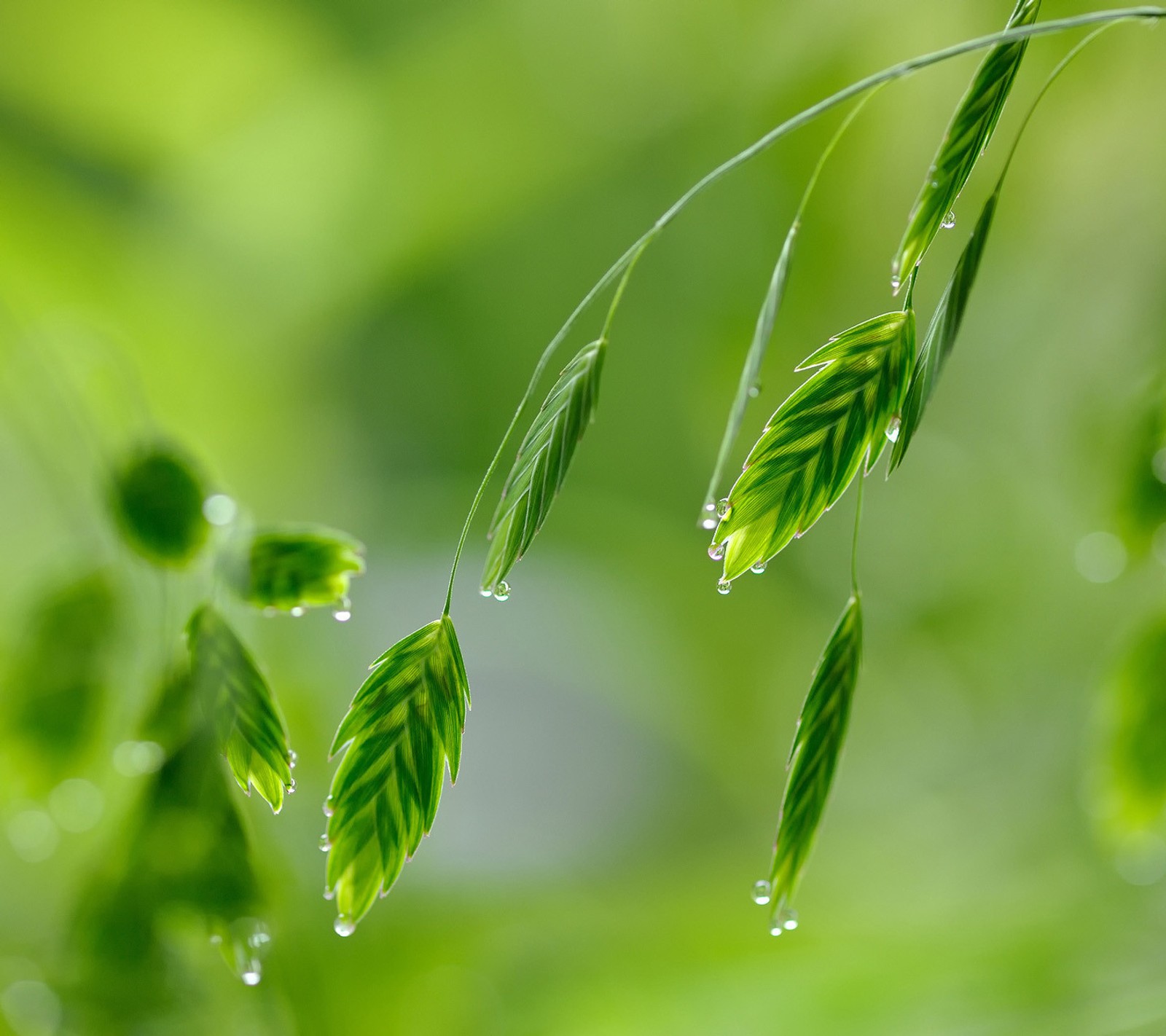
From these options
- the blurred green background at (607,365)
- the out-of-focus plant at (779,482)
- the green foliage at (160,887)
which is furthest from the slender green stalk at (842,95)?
the blurred green background at (607,365)

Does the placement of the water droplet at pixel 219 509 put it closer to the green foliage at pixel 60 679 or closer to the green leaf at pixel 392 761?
the green foliage at pixel 60 679

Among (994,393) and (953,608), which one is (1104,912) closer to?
(953,608)

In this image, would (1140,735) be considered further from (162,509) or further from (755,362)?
(162,509)

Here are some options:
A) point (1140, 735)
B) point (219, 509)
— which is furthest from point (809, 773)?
point (219, 509)

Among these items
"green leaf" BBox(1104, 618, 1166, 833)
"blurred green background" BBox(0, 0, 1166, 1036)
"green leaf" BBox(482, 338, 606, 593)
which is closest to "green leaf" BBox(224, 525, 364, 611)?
"green leaf" BBox(482, 338, 606, 593)

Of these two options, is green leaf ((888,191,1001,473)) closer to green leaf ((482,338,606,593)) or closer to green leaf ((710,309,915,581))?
green leaf ((710,309,915,581))

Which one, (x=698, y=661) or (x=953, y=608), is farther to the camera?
(x=698, y=661)

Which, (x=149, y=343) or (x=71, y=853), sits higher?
(x=149, y=343)

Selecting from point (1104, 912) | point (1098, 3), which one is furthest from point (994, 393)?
point (1104, 912)
